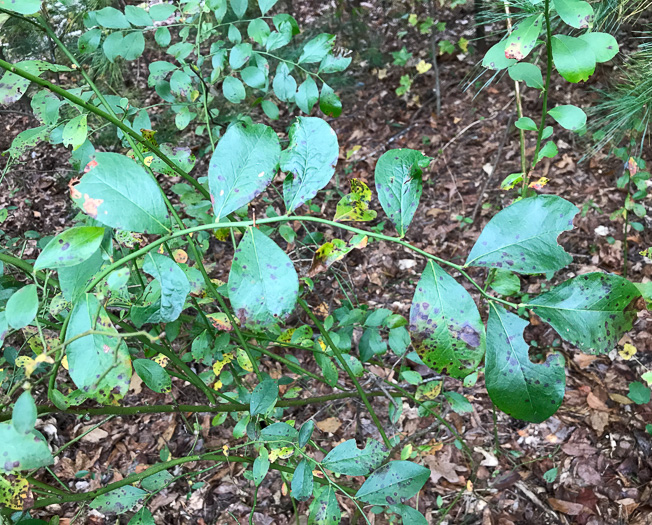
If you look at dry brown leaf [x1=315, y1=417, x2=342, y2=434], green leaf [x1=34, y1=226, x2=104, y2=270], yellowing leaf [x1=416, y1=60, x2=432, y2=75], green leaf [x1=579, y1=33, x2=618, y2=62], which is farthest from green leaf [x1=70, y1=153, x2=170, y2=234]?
yellowing leaf [x1=416, y1=60, x2=432, y2=75]

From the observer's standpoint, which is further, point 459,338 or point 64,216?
point 64,216

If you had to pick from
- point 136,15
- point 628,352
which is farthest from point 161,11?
point 628,352

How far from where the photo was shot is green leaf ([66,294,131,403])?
24.0 inches

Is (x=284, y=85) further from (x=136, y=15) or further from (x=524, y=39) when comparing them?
(x=524, y=39)

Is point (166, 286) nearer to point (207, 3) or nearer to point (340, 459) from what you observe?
point (340, 459)

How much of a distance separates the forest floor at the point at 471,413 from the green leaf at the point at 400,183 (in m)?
0.93

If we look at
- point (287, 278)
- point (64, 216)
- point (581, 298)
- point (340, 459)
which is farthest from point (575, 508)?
point (64, 216)

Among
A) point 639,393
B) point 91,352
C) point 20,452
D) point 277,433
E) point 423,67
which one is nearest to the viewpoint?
point 20,452

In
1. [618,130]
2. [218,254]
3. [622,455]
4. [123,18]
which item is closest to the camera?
[123,18]

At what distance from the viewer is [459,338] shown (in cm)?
63

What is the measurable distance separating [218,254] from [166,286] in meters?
2.20

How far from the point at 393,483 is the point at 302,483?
0.17m

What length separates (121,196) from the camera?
616 mm

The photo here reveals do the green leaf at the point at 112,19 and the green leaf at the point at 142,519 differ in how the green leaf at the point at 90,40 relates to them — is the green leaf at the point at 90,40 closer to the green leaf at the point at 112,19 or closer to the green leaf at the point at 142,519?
the green leaf at the point at 112,19
